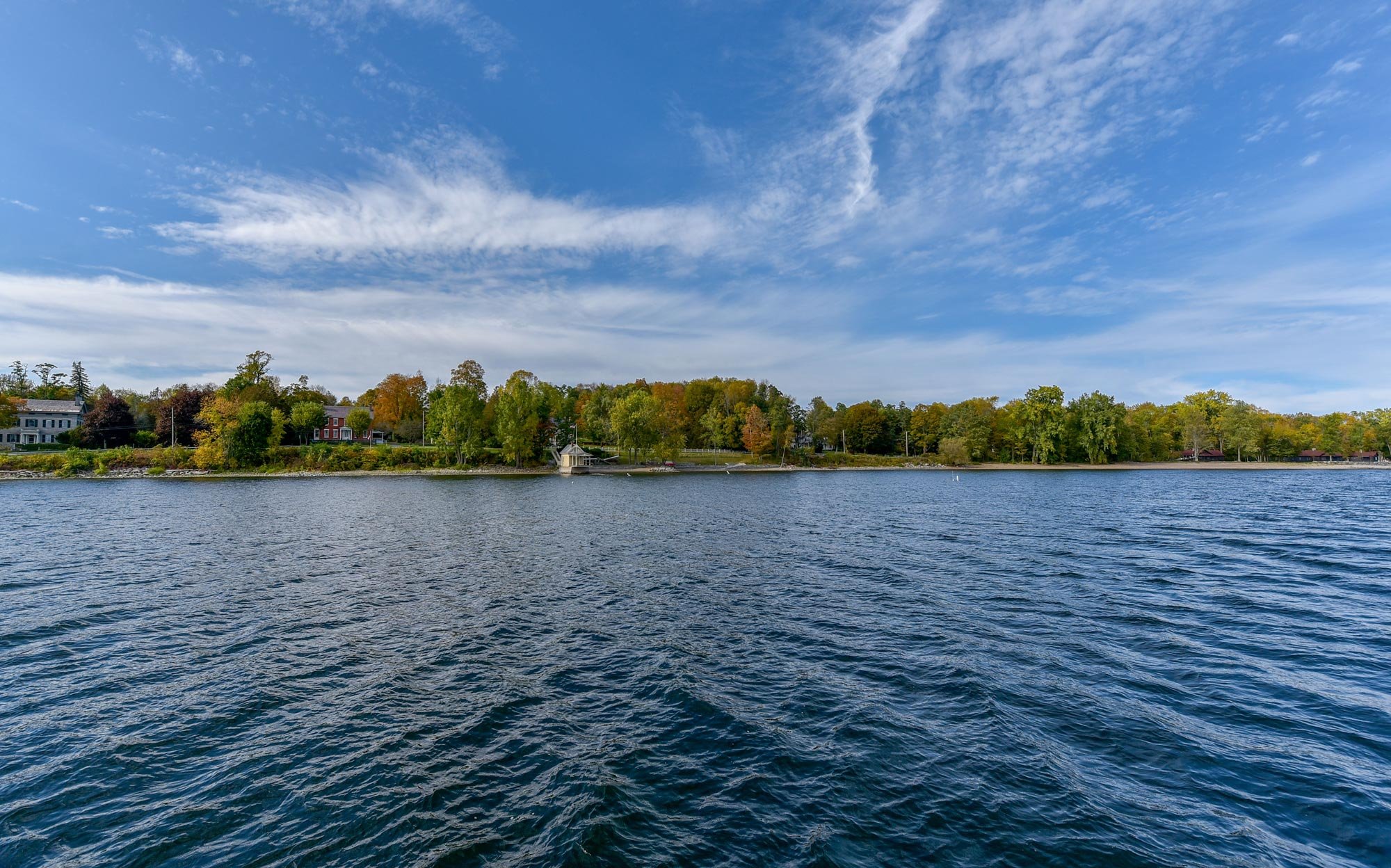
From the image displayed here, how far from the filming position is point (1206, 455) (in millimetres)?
166500

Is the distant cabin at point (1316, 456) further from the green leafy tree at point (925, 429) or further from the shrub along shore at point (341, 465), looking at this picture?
Answer: the green leafy tree at point (925, 429)

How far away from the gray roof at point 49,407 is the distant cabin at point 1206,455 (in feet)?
842

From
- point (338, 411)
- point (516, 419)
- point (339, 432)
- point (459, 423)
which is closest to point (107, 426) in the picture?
point (339, 432)

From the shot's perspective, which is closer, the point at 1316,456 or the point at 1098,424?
the point at 1098,424

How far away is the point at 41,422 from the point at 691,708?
160m

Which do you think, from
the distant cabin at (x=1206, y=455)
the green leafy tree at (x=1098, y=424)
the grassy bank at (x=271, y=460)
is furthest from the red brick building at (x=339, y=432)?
the distant cabin at (x=1206, y=455)

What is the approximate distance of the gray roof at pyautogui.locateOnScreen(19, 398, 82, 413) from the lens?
112 metres

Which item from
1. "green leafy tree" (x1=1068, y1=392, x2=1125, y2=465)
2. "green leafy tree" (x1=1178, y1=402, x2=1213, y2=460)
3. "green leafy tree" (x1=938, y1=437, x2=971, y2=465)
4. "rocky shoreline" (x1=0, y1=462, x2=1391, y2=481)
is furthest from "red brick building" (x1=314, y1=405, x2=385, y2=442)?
"green leafy tree" (x1=1178, y1=402, x2=1213, y2=460)

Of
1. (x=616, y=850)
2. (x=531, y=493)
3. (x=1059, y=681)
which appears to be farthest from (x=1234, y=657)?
(x=531, y=493)

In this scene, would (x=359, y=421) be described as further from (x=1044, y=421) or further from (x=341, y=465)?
(x=1044, y=421)

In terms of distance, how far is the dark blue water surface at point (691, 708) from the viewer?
796cm

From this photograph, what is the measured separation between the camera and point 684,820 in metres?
8.31

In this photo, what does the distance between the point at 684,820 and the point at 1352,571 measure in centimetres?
3295

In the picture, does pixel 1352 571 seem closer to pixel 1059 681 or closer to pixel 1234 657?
pixel 1234 657
